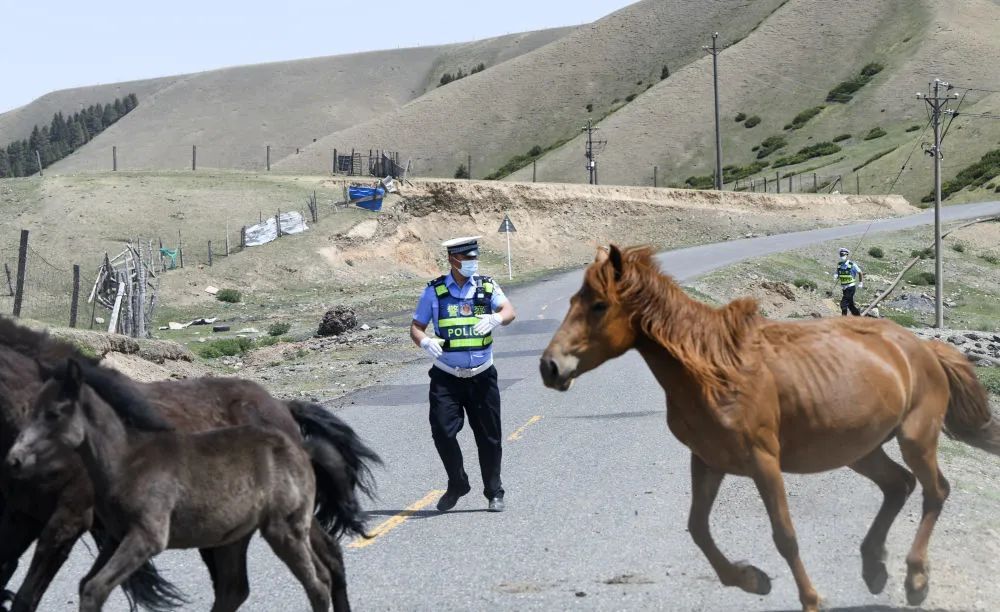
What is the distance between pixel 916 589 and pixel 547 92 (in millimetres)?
153938

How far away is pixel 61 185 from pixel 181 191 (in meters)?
6.49

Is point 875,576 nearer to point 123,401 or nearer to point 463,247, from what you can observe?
point 123,401

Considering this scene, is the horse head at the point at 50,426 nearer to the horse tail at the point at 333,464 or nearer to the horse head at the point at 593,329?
the horse tail at the point at 333,464

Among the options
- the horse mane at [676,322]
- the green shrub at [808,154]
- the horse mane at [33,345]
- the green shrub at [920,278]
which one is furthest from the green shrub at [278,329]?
the green shrub at [808,154]

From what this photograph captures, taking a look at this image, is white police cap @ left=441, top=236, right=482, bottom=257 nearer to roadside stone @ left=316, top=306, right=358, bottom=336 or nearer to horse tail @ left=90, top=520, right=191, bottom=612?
horse tail @ left=90, top=520, right=191, bottom=612

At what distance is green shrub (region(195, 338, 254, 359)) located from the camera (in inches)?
1064

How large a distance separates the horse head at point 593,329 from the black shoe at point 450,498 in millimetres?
4000

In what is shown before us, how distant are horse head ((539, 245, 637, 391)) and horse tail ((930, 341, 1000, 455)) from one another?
2242mm

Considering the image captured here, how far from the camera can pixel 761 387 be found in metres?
6.34

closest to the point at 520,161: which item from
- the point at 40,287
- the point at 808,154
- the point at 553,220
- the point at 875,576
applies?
the point at 808,154

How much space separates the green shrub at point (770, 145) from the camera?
119 m

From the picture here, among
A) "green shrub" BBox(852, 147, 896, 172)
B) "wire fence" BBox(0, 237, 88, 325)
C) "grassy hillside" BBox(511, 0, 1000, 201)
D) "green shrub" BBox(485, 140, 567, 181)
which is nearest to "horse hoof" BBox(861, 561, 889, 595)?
"wire fence" BBox(0, 237, 88, 325)

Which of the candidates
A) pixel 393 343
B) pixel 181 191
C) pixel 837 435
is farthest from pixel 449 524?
pixel 181 191

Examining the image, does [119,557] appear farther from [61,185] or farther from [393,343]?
[61,185]
